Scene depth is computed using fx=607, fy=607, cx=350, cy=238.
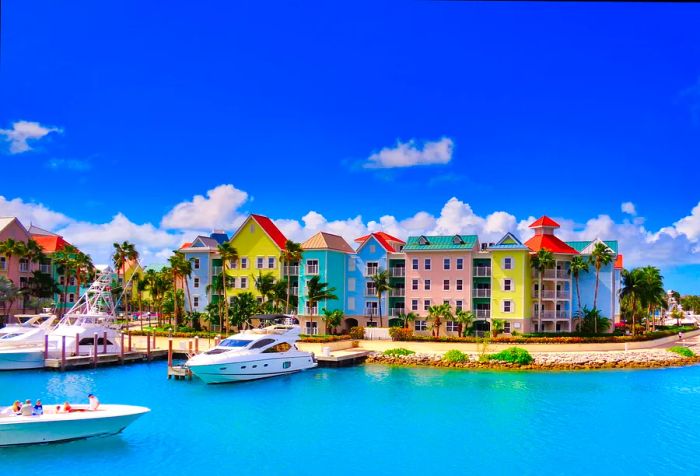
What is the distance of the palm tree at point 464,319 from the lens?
5981 cm

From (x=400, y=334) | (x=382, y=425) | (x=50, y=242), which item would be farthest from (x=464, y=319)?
(x=50, y=242)

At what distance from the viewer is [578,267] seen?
62.1 metres

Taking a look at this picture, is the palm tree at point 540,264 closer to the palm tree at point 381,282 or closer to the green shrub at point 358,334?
the palm tree at point 381,282

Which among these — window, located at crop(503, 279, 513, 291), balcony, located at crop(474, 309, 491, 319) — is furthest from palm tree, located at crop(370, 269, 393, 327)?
window, located at crop(503, 279, 513, 291)

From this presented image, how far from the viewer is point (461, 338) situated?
56094 millimetres

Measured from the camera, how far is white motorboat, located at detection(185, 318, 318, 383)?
41.6 meters

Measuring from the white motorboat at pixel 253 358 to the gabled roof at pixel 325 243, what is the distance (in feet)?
56.6

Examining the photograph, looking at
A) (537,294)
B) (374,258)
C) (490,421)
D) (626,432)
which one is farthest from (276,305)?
(626,432)

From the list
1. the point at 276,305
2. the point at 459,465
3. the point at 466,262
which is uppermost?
the point at 466,262

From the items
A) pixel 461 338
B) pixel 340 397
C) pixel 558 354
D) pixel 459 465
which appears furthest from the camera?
pixel 461 338

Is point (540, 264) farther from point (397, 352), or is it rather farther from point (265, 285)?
point (265, 285)

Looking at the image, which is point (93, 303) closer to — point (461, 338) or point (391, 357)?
point (391, 357)

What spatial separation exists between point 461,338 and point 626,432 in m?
Result: 25.9

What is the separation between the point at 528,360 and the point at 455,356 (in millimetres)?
5959
